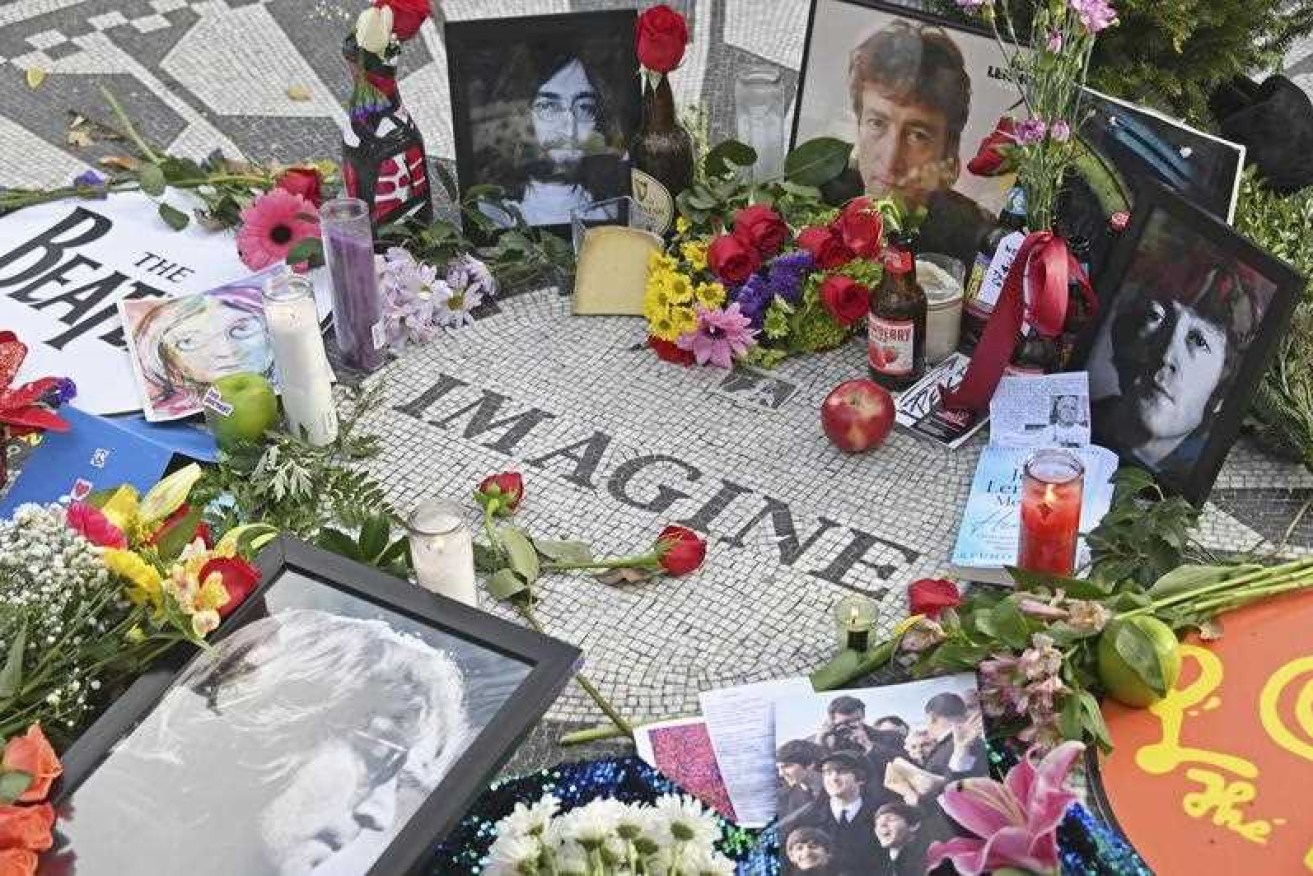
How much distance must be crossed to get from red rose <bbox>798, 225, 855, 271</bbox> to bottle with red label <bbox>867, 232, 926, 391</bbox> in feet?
0.20

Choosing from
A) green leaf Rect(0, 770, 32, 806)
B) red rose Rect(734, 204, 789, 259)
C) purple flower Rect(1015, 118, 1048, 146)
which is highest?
A: purple flower Rect(1015, 118, 1048, 146)

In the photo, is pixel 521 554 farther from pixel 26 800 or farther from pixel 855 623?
pixel 26 800

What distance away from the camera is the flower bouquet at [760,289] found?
2115mm

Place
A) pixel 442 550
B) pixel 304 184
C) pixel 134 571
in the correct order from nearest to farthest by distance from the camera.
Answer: pixel 134 571
pixel 442 550
pixel 304 184

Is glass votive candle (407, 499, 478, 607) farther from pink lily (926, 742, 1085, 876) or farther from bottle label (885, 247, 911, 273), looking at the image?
bottle label (885, 247, 911, 273)

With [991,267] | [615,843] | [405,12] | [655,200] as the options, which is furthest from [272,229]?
[615,843]

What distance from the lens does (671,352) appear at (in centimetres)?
217

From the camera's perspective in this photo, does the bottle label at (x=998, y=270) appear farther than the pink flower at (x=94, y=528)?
Yes

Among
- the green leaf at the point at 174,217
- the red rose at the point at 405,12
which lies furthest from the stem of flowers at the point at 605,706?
the green leaf at the point at 174,217

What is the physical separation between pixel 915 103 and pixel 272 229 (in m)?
0.92

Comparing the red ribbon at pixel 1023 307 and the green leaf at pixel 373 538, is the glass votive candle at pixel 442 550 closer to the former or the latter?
the green leaf at pixel 373 538

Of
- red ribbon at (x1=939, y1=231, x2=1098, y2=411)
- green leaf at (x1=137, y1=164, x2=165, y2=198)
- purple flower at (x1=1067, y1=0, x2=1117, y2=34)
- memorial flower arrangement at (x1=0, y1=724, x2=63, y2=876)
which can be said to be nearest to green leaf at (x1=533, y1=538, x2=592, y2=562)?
red ribbon at (x1=939, y1=231, x2=1098, y2=411)

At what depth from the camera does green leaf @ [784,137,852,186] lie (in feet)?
7.59

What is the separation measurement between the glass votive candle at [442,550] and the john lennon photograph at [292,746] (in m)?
0.07
